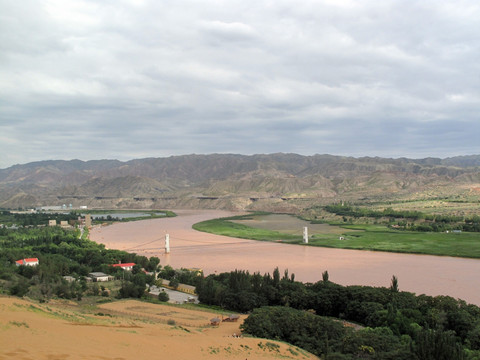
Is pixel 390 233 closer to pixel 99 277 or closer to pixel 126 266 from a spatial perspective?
pixel 126 266

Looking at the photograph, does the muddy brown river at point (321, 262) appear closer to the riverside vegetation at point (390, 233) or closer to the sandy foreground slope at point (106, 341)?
the riverside vegetation at point (390, 233)

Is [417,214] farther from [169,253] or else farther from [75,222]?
[75,222]

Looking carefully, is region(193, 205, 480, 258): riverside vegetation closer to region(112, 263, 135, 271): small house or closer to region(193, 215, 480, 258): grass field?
region(193, 215, 480, 258): grass field

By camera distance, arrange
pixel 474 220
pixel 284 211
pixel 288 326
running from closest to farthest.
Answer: pixel 288 326, pixel 474 220, pixel 284 211

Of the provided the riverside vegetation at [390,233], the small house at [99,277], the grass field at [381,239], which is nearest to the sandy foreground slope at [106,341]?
the small house at [99,277]

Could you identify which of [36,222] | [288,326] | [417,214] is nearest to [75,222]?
[36,222]

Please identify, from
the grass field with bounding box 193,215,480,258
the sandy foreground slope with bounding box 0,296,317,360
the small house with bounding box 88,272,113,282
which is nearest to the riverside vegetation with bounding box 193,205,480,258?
the grass field with bounding box 193,215,480,258
